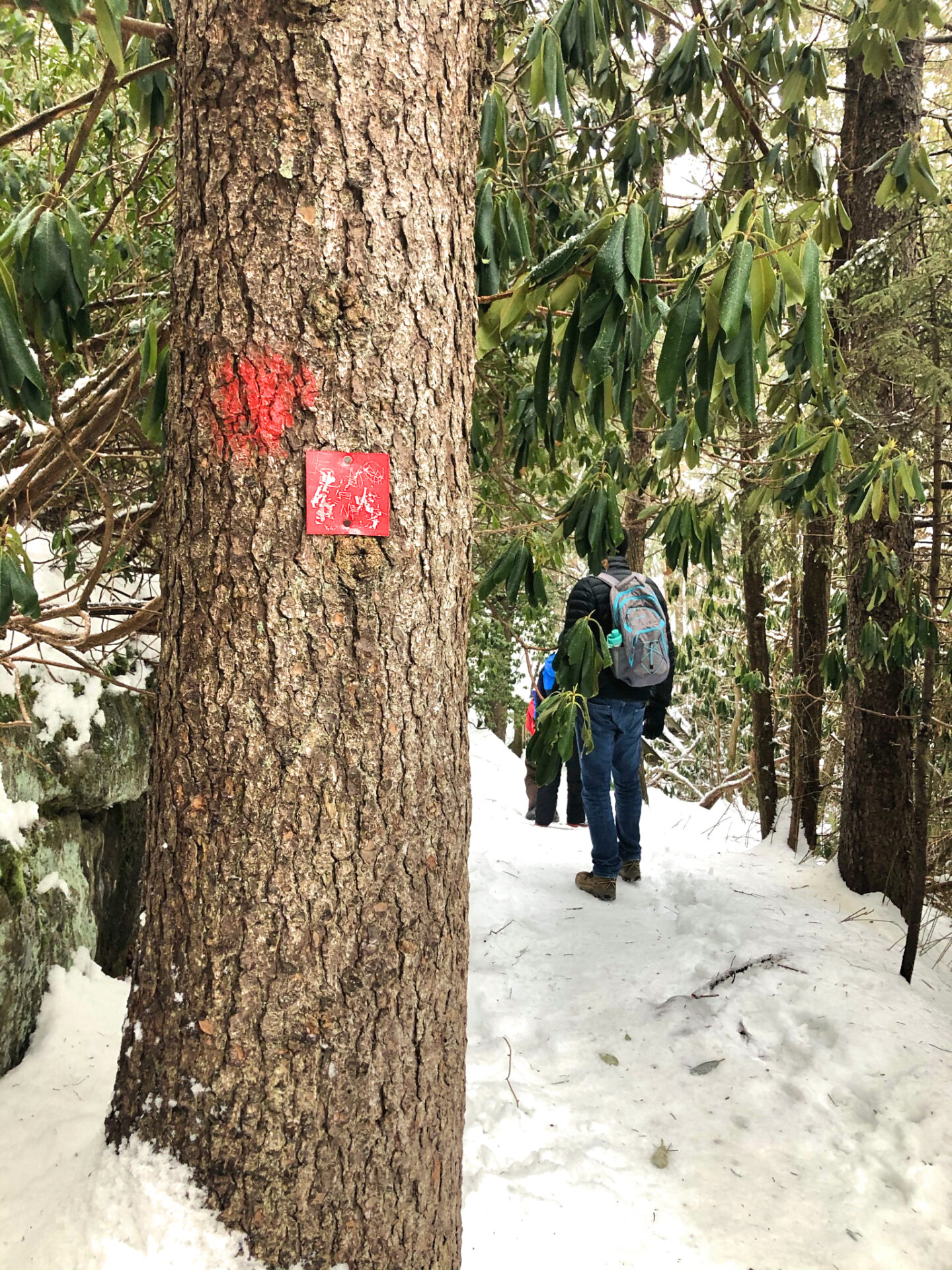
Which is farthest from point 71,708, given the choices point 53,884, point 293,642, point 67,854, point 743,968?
point 743,968

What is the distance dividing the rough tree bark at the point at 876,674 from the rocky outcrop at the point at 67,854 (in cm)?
337

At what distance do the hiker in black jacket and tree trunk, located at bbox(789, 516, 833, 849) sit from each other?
131cm

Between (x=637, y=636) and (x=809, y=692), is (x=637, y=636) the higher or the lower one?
the higher one

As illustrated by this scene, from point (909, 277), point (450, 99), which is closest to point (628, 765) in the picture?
point (909, 277)

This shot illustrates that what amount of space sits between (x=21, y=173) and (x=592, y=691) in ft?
9.94

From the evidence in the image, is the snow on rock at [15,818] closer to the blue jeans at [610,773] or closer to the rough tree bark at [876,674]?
the blue jeans at [610,773]

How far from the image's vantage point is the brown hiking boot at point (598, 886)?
4285 mm

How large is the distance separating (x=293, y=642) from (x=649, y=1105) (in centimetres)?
219

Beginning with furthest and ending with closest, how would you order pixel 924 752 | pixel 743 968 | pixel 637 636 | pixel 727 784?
pixel 727 784 → pixel 637 636 → pixel 743 968 → pixel 924 752

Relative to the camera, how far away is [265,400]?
1.39 metres

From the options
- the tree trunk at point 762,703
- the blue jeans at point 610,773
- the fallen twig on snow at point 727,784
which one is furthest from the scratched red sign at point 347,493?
the fallen twig on snow at point 727,784

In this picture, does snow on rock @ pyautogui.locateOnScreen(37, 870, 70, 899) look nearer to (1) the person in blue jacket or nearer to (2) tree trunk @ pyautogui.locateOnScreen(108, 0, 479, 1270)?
(2) tree trunk @ pyautogui.locateOnScreen(108, 0, 479, 1270)

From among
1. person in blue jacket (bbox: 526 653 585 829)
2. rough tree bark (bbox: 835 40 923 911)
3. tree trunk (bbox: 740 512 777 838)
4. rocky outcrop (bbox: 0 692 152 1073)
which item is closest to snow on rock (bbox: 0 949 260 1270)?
rocky outcrop (bbox: 0 692 152 1073)

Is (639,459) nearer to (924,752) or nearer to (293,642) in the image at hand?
(924,752)
